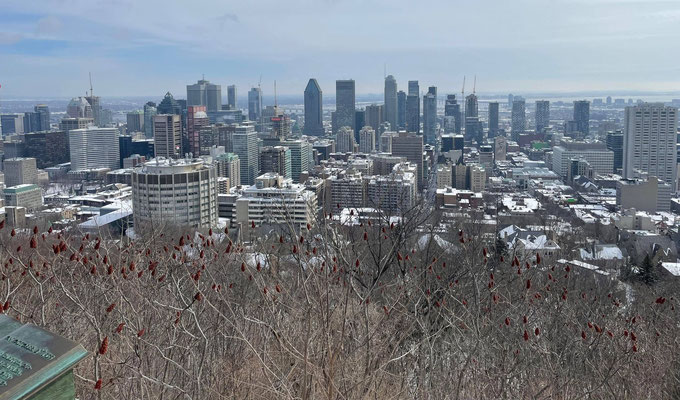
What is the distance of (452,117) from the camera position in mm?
73188

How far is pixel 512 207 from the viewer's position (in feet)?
86.2

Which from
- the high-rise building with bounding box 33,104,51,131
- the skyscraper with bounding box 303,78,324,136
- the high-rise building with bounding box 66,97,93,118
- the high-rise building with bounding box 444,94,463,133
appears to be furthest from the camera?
the high-rise building with bounding box 444,94,463,133


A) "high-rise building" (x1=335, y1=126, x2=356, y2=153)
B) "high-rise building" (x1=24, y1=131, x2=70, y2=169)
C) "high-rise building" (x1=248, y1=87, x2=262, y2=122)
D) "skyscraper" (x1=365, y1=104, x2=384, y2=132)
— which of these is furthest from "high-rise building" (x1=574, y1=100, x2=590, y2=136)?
"high-rise building" (x1=24, y1=131, x2=70, y2=169)

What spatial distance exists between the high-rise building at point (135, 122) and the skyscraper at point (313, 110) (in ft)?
54.8

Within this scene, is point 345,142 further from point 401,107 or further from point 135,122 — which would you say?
point 401,107

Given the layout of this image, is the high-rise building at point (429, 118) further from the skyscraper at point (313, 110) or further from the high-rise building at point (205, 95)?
the high-rise building at point (205, 95)

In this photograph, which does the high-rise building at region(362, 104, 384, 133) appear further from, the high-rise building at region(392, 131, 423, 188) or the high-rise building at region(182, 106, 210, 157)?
the high-rise building at region(392, 131, 423, 188)

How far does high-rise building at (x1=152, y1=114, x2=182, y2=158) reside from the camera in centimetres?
4525

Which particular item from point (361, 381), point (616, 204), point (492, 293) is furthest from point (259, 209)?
point (616, 204)

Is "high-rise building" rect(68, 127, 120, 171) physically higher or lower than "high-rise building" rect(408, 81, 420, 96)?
lower

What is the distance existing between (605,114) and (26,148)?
214 feet

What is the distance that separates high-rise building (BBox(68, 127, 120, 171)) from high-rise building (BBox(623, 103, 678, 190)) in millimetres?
34222

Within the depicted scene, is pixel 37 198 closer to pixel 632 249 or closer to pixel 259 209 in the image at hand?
pixel 259 209

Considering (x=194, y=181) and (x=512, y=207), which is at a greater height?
(x=194, y=181)
